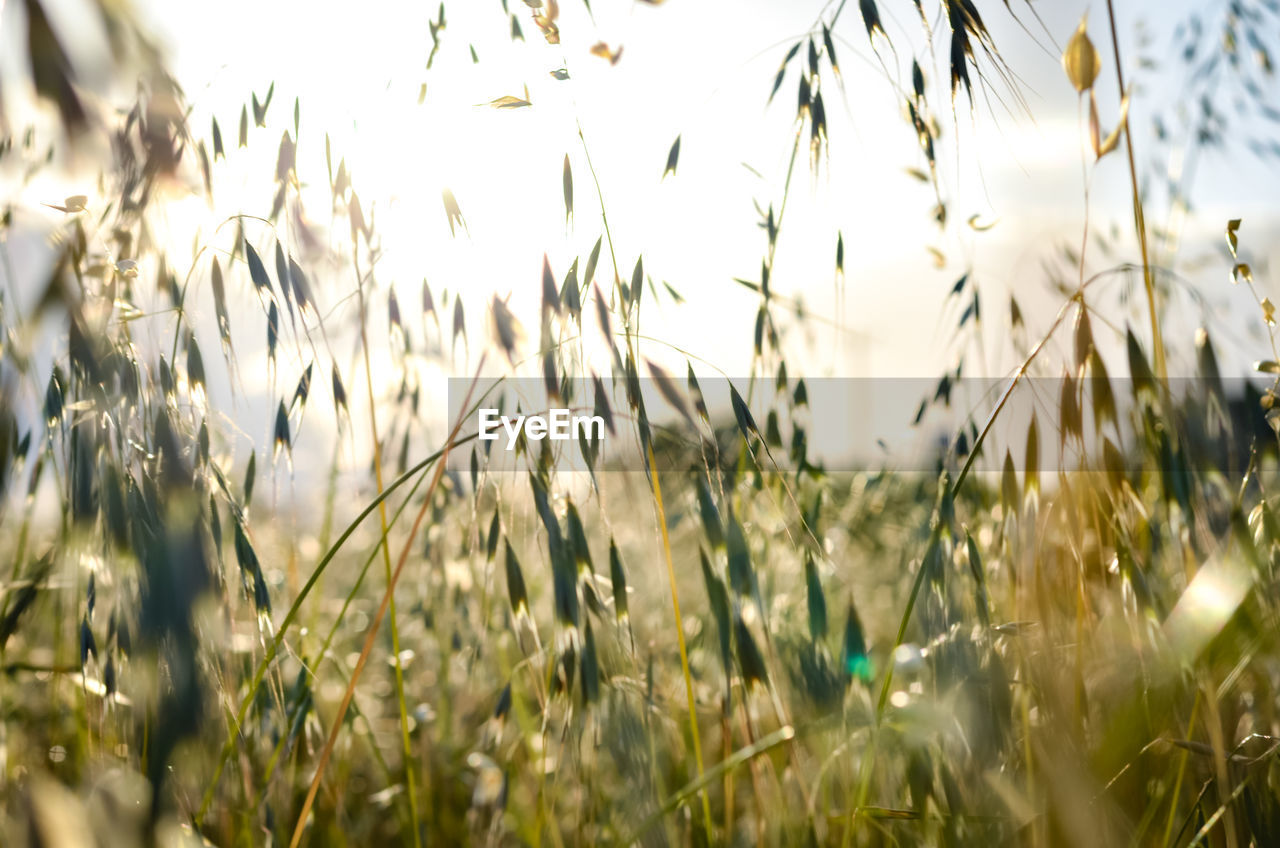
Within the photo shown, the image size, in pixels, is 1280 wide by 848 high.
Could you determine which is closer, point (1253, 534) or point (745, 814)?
point (1253, 534)

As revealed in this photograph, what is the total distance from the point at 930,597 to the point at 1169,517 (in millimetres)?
255

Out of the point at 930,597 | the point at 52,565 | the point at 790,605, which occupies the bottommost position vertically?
the point at 790,605

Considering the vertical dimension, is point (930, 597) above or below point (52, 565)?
below

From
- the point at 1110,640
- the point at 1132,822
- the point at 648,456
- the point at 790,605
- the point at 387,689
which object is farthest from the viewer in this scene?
the point at 387,689

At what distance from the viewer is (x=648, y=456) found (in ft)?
2.45

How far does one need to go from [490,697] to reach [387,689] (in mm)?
410

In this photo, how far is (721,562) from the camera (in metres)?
0.79

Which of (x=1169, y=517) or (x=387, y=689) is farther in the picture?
(x=387, y=689)

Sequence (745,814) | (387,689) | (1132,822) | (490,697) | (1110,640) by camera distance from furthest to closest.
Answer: (387,689) → (490,697) → (745,814) → (1110,640) → (1132,822)

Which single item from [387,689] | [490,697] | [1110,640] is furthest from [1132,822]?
[387,689]

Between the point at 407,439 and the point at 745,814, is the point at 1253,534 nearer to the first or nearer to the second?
the point at 745,814

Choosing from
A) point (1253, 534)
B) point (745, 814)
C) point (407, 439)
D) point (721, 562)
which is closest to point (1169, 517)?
point (1253, 534)

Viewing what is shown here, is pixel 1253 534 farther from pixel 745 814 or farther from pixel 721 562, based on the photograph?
pixel 745 814

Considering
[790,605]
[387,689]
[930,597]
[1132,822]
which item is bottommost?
[387,689]
